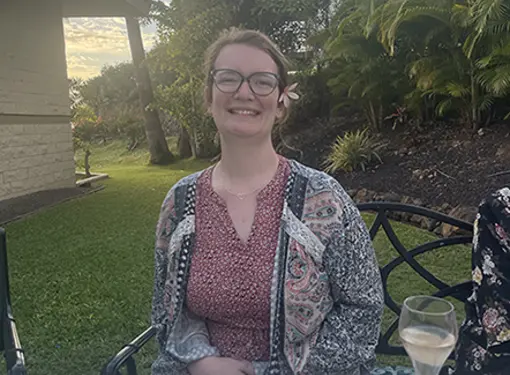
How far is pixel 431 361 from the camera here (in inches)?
37.7

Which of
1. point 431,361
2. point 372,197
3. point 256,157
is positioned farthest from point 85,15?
point 431,361

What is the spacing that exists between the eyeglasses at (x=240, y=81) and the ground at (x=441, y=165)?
3.98 meters

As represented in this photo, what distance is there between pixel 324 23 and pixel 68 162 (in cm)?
840

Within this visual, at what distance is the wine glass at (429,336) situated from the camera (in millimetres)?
951

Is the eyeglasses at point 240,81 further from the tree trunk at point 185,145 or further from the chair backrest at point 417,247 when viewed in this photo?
the tree trunk at point 185,145

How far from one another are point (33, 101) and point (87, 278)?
4.62 m

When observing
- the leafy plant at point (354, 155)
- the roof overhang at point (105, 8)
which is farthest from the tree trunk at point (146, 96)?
the leafy plant at point (354, 155)

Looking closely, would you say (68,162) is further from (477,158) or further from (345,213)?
(345,213)

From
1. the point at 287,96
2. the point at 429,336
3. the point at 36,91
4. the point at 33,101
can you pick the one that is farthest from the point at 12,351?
the point at 36,91

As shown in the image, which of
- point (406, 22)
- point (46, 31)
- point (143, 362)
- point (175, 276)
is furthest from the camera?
point (46, 31)

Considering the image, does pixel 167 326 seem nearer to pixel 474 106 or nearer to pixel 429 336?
pixel 429 336

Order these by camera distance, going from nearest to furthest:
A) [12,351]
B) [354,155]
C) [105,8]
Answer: [12,351] < [354,155] < [105,8]

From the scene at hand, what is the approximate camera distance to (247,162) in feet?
4.98

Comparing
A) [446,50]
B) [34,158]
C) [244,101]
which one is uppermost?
[446,50]
